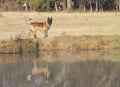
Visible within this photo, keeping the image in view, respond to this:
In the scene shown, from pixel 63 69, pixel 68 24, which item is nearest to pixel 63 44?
pixel 68 24

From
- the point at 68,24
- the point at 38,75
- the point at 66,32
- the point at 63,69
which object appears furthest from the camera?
the point at 68,24

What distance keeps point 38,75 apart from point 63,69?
1.27 meters

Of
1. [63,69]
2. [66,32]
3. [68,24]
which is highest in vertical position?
[68,24]

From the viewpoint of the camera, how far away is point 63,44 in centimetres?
2611

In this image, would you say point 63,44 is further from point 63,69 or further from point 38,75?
point 38,75

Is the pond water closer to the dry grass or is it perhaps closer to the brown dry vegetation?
the brown dry vegetation

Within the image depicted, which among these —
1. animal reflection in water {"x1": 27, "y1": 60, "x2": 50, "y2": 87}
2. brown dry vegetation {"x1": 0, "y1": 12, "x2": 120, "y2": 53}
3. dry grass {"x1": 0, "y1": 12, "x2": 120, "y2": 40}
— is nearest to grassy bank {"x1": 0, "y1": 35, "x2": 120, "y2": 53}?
brown dry vegetation {"x1": 0, "y1": 12, "x2": 120, "y2": 53}

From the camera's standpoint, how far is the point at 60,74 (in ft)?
65.7

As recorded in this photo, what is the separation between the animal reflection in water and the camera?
61.4ft

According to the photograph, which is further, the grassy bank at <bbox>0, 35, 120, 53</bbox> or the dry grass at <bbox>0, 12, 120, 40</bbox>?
the dry grass at <bbox>0, 12, 120, 40</bbox>

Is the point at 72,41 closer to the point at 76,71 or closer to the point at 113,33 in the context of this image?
the point at 113,33

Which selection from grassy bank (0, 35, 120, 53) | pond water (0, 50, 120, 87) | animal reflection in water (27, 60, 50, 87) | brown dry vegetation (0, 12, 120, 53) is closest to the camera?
pond water (0, 50, 120, 87)

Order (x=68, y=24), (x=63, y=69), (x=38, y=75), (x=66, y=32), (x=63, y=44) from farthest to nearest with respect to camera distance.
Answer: (x=68, y=24), (x=66, y=32), (x=63, y=44), (x=63, y=69), (x=38, y=75)

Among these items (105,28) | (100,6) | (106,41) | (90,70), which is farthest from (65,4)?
(90,70)
